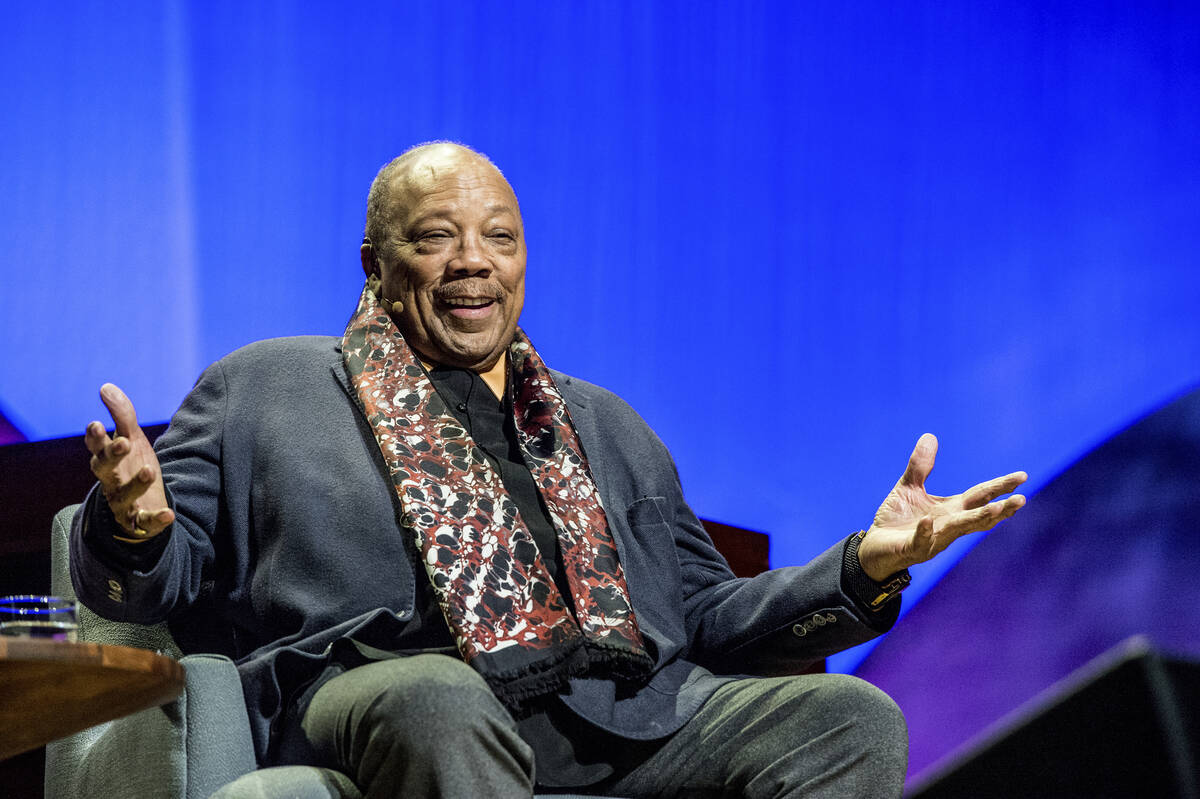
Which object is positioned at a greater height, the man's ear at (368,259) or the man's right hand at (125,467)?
the man's ear at (368,259)

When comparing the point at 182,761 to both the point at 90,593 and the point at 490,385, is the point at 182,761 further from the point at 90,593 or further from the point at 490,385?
the point at 490,385

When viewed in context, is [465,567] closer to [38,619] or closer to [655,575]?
[655,575]

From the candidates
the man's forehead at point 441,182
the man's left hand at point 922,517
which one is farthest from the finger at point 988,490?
the man's forehead at point 441,182

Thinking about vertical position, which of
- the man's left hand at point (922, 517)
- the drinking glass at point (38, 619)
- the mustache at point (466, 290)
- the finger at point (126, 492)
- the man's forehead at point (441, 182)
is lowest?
the man's left hand at point (922, 517)

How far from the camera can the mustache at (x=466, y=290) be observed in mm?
1743

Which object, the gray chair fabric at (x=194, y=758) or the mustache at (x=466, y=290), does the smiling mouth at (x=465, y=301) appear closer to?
the mustache at (x=466, y=290)

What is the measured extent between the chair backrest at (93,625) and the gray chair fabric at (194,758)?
0.50ft

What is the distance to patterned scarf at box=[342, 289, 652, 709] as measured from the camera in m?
1.39

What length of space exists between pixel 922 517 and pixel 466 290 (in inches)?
27.7

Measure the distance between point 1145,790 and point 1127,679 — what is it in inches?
17.2

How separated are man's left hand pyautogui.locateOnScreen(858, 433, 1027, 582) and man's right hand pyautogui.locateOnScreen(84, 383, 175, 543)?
0.81 m

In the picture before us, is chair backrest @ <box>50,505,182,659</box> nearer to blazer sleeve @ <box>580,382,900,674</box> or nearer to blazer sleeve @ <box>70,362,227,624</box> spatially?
blazer sleeve @ <box>70,362,227,624</box>

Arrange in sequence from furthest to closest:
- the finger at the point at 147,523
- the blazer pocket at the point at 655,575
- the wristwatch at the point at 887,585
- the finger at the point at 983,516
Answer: the blazer pocket at the point at 655,575 < the wristwatch at the point at 887,585 < the finger at the point at 983,516 < the finger at the point at 147,523

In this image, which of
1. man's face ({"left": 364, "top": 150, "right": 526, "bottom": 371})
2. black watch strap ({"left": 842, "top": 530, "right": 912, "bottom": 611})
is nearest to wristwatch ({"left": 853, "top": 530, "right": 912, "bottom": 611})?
black watch strap ({"left": 842, "top": 530, "right": 912, "bottom": 611})
